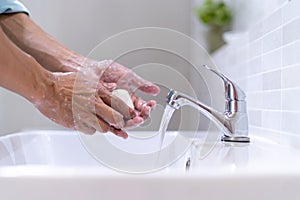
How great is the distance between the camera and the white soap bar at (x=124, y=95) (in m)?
0.81

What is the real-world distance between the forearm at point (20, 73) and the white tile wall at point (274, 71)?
0.44m

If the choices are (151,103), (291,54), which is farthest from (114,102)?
(291,54)

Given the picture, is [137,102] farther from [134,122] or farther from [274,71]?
[274,71]

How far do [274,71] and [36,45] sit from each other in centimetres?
53

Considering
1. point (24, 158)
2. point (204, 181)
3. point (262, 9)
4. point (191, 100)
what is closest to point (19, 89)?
point (24, 158)

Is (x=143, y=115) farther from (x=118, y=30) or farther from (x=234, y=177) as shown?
(x=118, y=30)

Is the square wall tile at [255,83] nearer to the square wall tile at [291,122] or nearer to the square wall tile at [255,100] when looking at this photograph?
the square wall tile at [255,100]

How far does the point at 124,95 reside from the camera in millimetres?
830

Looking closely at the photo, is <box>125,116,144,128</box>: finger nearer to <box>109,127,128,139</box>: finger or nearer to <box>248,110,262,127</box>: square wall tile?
<box>109,127,128,139</box>: finger

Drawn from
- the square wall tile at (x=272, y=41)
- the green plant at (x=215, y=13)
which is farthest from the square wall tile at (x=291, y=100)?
the green plant at (x=215, y=13)

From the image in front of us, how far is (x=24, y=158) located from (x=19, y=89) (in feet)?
0.55

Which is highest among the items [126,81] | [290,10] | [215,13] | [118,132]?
[215,13]

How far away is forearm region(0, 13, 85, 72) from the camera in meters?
0.94

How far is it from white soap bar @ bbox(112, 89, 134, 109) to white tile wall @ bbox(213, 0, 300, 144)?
11.5 inches
